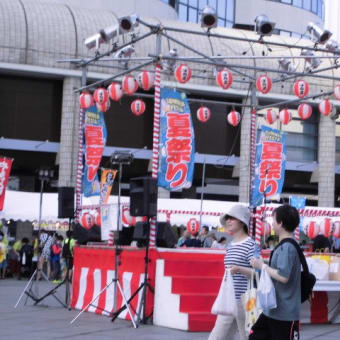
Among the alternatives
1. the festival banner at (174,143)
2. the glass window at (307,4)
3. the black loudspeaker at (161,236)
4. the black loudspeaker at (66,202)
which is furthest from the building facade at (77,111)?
the black loudspeaker at (161,236)

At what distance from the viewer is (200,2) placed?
58219 mm

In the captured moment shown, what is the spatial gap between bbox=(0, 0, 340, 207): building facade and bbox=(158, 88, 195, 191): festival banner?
19.5 metres

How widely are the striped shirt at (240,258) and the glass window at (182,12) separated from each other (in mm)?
49022

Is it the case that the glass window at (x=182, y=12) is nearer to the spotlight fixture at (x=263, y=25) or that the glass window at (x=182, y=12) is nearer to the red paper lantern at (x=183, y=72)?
the red paper lantern at (x=183, y=72)

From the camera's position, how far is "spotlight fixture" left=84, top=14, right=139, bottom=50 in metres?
14.9

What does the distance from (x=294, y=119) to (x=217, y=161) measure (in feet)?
18.1

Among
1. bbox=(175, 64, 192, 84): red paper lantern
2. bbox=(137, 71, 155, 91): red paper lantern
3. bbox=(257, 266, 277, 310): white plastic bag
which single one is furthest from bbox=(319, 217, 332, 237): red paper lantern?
bbox=(257, 266, 277, 310): white plastic bag

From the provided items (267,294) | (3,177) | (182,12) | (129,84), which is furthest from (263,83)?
(182,12)

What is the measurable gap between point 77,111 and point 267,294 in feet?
108

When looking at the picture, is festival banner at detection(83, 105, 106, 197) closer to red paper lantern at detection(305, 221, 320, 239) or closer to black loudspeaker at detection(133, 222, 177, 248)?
black loudspeaker at detection(133, 222, 177, 248)

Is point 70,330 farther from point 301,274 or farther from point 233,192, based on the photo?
point 233,192

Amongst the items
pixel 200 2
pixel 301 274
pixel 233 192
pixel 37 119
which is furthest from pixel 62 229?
pixel 200 2

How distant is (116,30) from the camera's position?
15.5 metres

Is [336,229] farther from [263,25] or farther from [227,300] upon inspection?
[227,300]
